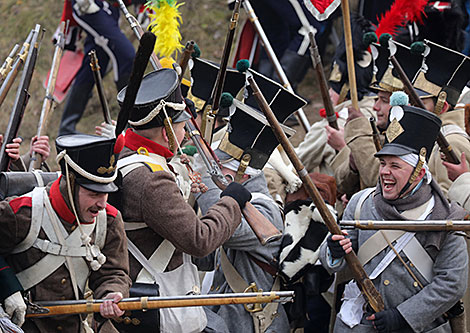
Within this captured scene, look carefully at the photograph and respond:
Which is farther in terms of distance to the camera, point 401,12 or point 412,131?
point 401,12

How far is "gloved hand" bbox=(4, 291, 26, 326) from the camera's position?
3.13m

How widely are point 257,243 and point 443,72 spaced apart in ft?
6.29

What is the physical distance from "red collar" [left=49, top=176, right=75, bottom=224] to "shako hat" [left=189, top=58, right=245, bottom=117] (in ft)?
5.09

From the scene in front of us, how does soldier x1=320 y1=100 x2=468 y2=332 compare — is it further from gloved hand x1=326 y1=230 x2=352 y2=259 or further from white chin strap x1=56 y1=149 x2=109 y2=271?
white chin strap x1=56 y1=149 x2=109 y2=271

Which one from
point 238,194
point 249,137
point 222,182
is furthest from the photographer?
point 249,137

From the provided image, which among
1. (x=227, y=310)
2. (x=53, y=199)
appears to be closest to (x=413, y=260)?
(x=227, y=310)

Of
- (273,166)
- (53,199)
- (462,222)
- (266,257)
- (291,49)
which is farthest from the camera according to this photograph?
(291,49)

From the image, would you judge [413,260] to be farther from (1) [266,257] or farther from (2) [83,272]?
(2) [83,272]

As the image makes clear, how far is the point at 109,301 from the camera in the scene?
3.30m

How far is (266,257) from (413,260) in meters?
0.84

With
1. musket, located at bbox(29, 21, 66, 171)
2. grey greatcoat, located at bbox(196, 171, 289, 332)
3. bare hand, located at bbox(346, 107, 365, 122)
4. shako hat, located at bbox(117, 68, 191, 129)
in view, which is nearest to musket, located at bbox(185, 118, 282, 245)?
grey greatcoat, located at bbox(196, 171, 289, 332)

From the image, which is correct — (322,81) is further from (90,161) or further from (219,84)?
(90,161)

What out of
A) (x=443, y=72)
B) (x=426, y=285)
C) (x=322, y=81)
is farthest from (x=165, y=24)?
(x=426, y=285)

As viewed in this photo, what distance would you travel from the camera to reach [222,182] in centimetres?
409
